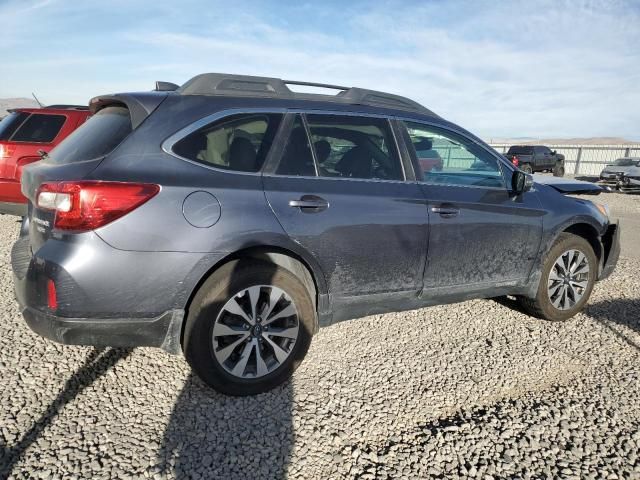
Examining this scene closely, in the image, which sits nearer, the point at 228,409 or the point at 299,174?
the point at 228,409

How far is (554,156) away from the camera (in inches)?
1030

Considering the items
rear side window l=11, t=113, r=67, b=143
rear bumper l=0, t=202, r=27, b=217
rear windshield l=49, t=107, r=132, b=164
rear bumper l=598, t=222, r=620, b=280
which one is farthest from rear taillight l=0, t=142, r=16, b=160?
rear bumper l=598, t=222, r=620, b=280

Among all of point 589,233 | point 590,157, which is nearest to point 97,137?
point 589,233

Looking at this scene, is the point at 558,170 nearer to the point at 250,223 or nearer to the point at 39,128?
the point at 39,128

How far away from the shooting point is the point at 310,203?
2.63 meters

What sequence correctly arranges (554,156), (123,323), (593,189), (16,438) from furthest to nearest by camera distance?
(554,156) → (593,189) → (123,323) → (16,438)

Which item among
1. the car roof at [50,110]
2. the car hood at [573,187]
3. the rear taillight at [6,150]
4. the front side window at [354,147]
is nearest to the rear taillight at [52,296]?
the front side window at [354,147]

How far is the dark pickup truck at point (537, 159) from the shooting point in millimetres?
25188

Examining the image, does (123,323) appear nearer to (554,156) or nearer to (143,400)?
(143,400)

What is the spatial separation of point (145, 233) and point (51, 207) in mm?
513

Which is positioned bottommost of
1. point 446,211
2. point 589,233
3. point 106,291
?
point 106,291

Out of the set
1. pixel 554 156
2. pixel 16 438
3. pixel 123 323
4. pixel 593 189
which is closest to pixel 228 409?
pixel 123 323

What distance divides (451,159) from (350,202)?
3.87 feet

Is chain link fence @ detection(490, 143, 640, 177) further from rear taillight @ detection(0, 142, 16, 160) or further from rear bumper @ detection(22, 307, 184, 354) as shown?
rear bumper @ detection(22, 307, 184, 354)
